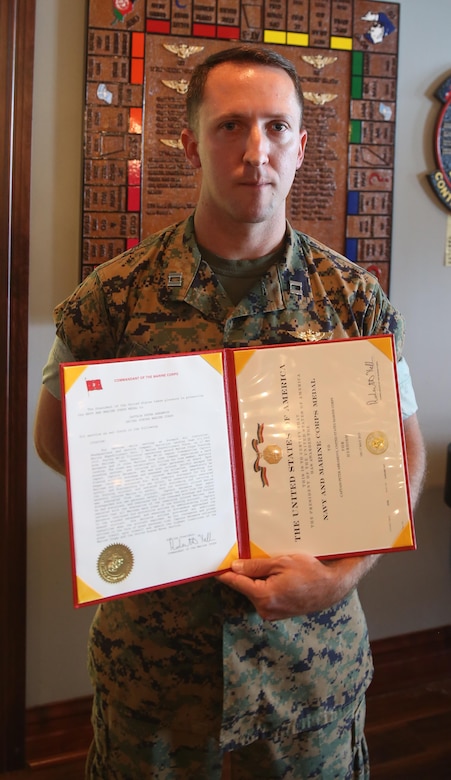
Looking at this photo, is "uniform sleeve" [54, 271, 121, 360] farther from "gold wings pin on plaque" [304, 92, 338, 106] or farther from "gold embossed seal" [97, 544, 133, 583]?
"gold wings pin on plaque" [304, 92, 338, 106]

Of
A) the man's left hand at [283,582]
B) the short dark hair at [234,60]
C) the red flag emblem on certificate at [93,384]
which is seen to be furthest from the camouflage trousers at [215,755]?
the short dark hair at [234,60]

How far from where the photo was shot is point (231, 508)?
3.26 ft

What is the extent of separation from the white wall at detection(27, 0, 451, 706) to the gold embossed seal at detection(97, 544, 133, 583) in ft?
3.21

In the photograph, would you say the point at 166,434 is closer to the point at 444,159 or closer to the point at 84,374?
the point at 84,374

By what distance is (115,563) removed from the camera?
0.92 metres

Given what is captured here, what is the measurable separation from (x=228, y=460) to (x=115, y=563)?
8.8 inches

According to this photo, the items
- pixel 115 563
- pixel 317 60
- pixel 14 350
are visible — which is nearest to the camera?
pixel 115 563

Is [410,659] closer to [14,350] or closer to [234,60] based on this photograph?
[14,350]

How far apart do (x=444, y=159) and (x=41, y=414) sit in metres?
1.56

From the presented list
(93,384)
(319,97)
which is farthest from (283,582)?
(319,97)

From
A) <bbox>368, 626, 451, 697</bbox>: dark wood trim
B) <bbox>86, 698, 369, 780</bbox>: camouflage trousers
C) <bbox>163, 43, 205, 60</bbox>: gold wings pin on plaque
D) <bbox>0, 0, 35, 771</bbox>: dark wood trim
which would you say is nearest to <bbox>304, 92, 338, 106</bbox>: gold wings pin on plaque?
<bbox>163, 43, 205, 60</bbox>: gold wings pin on plaque

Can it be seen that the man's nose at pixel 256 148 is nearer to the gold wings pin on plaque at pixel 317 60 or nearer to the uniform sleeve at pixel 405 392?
the uniform sleeve at pixel 405 392

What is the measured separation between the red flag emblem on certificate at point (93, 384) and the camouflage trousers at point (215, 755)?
25.5 inches

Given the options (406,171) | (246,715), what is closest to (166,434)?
(246,715)
